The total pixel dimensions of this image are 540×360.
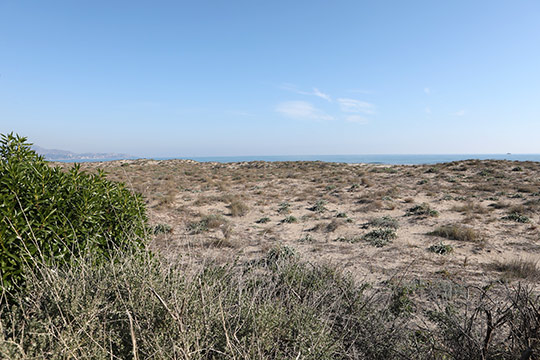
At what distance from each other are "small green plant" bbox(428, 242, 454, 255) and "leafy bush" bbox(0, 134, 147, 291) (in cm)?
736

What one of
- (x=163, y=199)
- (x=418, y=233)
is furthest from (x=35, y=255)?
(x=163, y=199)

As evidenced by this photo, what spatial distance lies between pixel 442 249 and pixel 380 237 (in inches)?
65.3

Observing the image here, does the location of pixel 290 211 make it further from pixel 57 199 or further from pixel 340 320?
pixel 57 199

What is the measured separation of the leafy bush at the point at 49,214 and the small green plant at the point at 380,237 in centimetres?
660

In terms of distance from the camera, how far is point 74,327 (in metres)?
2.37

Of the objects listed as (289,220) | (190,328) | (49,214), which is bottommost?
(289,220)

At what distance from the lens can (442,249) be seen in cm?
740

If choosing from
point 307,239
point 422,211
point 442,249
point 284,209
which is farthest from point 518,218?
point 284,209

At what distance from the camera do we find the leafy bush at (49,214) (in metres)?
2.77

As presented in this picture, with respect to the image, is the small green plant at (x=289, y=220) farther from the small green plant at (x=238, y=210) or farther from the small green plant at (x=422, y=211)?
the small green plant at (x=422, y=211)

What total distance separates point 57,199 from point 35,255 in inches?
24.4

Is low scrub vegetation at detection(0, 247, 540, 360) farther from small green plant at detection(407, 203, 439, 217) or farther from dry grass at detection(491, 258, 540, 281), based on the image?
small green plant at detection(407, 203, 439, 217)

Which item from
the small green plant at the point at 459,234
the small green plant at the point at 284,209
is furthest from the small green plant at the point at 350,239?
the small green plant at the point at 284,209

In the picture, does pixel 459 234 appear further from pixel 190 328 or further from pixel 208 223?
pixel 190 328
